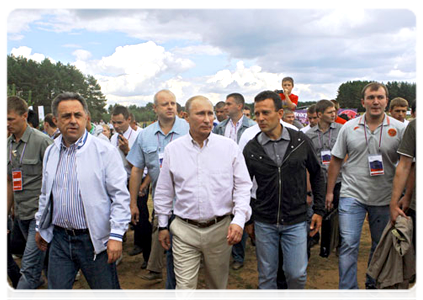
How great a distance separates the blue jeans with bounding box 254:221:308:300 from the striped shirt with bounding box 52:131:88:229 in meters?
1.67

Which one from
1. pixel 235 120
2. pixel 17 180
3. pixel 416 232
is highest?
pixel 235 120

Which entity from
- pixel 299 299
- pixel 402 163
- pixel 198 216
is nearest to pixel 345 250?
pixel 299 299

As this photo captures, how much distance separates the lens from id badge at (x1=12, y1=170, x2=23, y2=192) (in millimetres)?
4066

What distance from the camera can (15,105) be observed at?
13.4 feet

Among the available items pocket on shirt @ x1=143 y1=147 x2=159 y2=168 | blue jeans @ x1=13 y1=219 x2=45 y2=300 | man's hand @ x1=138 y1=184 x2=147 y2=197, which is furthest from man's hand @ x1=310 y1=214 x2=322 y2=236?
blue jeans @ x1=13 y1=219 x2=45 y2=300

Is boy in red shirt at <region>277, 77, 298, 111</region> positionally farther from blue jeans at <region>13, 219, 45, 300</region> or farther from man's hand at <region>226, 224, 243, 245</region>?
blue jeans at <region>13, 219, 45, 300</region>

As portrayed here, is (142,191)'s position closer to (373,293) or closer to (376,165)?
(376,165)

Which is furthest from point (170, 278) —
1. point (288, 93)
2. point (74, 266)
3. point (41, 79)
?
point (41, 79)

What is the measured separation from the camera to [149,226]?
5.89 m

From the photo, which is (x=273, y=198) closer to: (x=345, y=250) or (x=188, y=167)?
(x=188, y=167)

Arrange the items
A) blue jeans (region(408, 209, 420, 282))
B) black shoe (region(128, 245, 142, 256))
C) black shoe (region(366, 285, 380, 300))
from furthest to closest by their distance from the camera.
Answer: black shoe (region(128, 245, 142, 256)) → black shoe (region(366, 285, 380, 300)) → blue jeans (region(408, 209, 420, 282))

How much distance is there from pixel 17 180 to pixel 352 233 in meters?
3.67

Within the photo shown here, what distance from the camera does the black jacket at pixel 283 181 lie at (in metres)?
3.67

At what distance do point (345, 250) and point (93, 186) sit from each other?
9.32 ft
